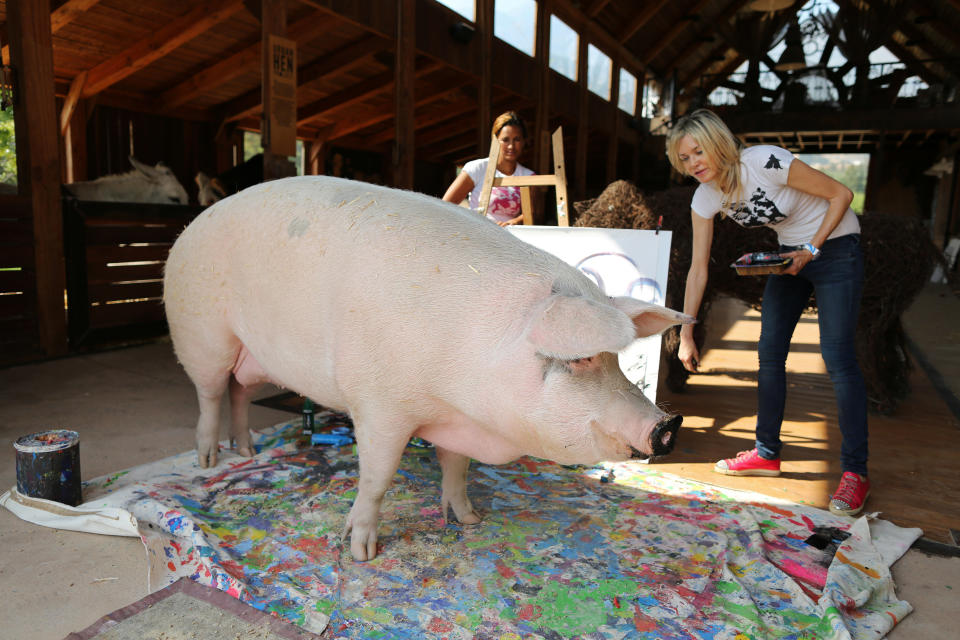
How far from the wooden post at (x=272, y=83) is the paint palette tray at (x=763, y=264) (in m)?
3.59

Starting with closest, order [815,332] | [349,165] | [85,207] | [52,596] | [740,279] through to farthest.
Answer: [52,596]
[740,279]
[85,207]
[815,332]
[349,165]

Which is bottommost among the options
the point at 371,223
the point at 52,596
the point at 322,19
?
the point at 52,596

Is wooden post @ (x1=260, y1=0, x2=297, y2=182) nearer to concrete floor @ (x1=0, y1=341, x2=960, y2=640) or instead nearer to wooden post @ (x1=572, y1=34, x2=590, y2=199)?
concrete floor @ (x1=0, y1=341, x2=960, y2=640)

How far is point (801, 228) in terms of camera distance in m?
2.58

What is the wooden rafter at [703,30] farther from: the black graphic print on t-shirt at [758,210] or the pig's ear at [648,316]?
the pig's ear at [648,316]

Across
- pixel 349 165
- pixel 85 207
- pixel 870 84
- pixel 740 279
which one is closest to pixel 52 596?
pixel 740 279

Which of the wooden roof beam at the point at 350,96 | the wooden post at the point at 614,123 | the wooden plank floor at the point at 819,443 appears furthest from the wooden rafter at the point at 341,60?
the wooden post at the point at 614,123

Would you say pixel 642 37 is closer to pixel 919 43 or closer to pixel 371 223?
pixel 919 43

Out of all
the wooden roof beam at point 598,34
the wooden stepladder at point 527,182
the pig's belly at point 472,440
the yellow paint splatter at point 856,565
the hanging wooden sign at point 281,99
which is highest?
the wooden roof beam at point 598,34

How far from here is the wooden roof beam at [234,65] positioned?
7.17m

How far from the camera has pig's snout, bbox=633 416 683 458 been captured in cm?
153

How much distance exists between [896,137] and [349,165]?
1335cm

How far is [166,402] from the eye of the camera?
3645mm

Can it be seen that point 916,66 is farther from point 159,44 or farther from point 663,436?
point 663,436
